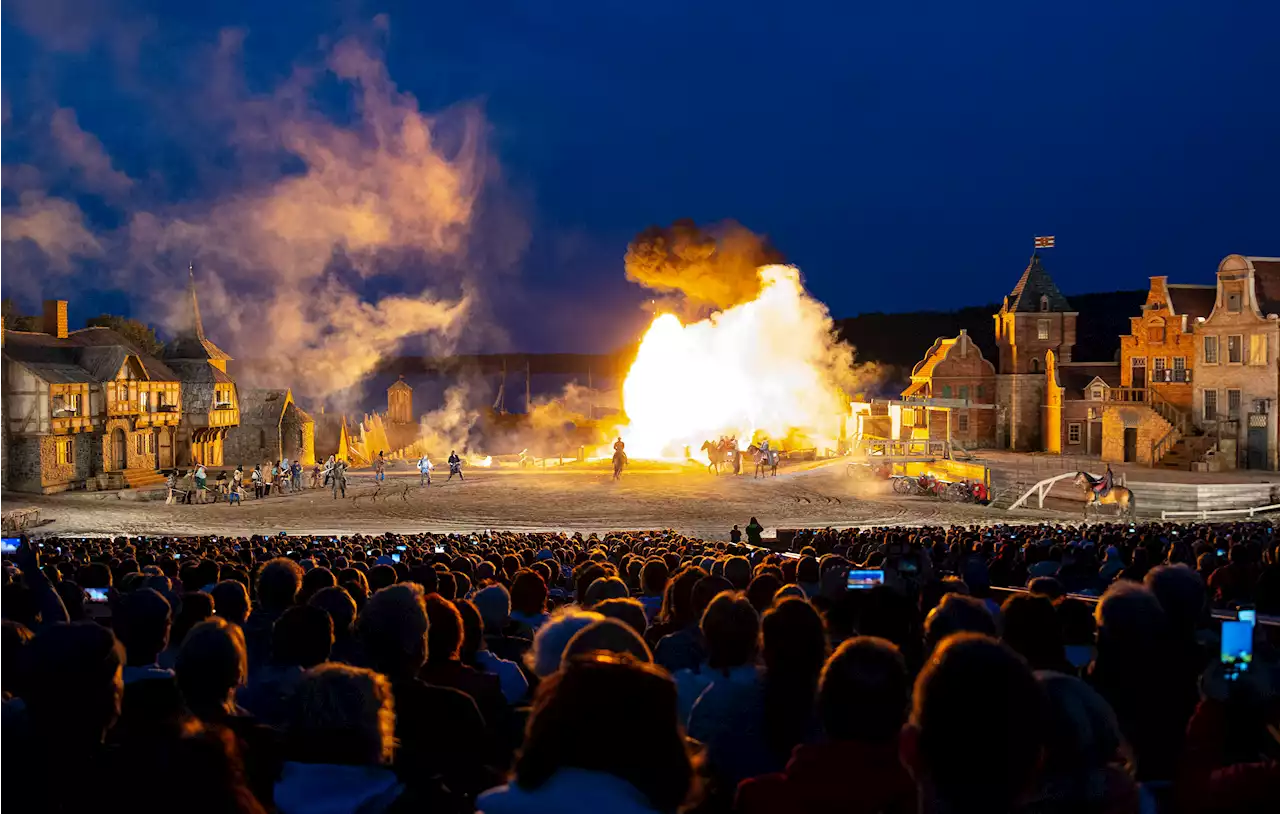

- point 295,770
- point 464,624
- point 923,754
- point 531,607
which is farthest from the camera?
point 531,607

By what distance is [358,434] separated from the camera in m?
76.6

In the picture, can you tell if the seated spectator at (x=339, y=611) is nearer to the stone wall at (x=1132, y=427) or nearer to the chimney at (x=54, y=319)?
the stone wall at (x=1132, y=427)

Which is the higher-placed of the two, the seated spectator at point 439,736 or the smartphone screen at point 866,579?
the smartphone screen at point 866,579

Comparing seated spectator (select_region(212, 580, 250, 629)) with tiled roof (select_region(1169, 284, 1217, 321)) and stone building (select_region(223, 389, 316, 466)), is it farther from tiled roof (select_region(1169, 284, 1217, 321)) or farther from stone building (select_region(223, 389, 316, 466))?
stone building (select_region(223, 389, 316, 466))

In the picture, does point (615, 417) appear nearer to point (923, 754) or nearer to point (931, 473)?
point (931, 473)

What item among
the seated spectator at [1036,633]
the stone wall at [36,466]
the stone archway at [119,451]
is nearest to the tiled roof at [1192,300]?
the seated spectator at [1036,633]

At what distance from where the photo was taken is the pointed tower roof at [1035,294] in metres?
65.1

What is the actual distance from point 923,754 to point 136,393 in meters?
57.1

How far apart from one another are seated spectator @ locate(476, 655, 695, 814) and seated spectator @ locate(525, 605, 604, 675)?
5.67 ft

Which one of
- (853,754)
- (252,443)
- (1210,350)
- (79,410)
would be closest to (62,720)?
(853,754)

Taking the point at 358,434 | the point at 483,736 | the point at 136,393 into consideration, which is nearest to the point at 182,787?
the point at 483,736

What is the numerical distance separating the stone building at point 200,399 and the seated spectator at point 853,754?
201ft

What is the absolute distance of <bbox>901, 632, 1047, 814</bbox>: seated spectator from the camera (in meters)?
2.84

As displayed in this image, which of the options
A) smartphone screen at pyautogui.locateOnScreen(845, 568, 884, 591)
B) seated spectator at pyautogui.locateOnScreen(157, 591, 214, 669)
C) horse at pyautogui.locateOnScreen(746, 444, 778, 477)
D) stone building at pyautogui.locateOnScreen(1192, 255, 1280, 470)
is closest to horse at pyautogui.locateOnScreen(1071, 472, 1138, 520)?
horse at pyautogui.locateOnScreen(746, 444, 778, 477)
